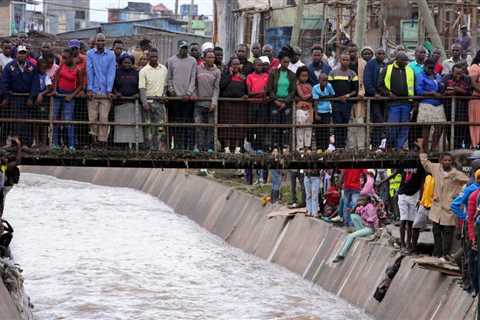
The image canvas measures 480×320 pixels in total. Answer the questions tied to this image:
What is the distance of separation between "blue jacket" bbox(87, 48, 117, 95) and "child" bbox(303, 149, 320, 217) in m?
6.72

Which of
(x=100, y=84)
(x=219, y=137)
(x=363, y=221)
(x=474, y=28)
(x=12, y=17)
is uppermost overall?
(x=12, y=17)

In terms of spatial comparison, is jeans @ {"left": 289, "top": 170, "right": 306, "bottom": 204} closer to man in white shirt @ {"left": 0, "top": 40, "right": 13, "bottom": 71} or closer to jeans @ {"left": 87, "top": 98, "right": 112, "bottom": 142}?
man in white shirt @ {"left": 0, "top": 40, "right": 13, "bottom": 71}

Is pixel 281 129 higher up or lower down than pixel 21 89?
lower down

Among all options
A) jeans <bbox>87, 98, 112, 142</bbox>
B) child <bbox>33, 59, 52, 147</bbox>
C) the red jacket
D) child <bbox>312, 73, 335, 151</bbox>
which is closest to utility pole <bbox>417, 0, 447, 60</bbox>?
child <bbox>312, 73, 335, 151</bbox>

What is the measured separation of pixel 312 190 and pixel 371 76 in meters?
6.28

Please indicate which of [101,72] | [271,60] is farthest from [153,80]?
[271,60]

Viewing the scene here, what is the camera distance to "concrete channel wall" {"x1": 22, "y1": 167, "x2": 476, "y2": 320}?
21688mm

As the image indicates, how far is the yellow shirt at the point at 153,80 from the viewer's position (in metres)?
22.5

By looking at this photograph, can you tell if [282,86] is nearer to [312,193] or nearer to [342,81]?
[342,81]

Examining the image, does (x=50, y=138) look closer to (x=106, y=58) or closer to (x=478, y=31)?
(x=106, y=58)

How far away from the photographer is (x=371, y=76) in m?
22.8

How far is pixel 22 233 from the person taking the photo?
41.9 meters

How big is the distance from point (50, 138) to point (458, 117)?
7026 mm

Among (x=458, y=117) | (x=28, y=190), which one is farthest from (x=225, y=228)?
(x=28, y=190)
